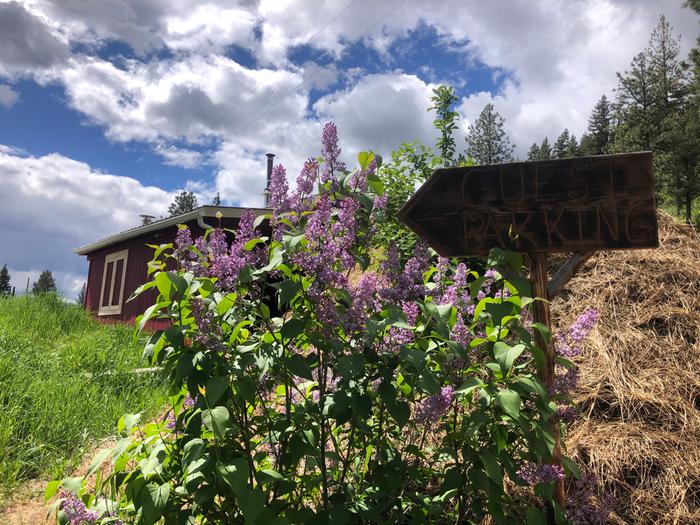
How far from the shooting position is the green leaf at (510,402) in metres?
1.72

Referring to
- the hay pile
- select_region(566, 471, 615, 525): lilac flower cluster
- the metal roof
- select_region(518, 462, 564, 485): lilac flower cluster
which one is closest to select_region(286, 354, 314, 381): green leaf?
select_region(518, 462, 564, 485): lilac flower cluster

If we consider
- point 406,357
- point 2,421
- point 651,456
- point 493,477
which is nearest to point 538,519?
point 493,477

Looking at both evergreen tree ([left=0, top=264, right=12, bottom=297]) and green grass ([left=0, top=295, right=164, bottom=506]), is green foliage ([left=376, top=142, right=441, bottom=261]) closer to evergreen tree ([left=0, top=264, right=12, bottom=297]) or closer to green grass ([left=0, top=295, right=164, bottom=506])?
green grass ([left=0, top=295, right=164, bottom=506])

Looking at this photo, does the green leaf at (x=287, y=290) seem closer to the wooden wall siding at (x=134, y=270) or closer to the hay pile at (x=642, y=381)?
the hay pile at (x=642, y=381)

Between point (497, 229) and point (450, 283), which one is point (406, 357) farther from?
point (497, 229)

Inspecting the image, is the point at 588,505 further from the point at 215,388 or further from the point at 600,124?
the point at 600,124

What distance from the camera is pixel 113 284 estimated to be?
19.3m

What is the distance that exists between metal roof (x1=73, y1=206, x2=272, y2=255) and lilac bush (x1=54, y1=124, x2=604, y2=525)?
7286 mm

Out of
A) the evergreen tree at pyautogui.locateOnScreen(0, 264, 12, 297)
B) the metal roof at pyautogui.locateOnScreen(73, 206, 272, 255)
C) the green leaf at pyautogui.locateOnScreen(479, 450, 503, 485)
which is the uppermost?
the evergreen tree at pyautogui.locateOnScreen(0, 264, 12, 297)

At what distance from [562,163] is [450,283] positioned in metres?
0.78

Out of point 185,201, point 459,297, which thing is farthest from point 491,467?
point 185,201

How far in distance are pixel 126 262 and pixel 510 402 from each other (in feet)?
60.7

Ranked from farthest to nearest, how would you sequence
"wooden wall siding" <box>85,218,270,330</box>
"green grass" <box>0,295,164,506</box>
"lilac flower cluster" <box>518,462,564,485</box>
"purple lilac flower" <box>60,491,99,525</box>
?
"wooden wall siding" <box>85,218,270,330</box> < "green grass" <box>0,295,164,506</box> < "purple lilac flower" <box>60,491,99,525</box> < "lilac flower cluster" <box>518,462,564,485</box>

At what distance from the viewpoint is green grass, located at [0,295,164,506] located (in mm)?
5168
